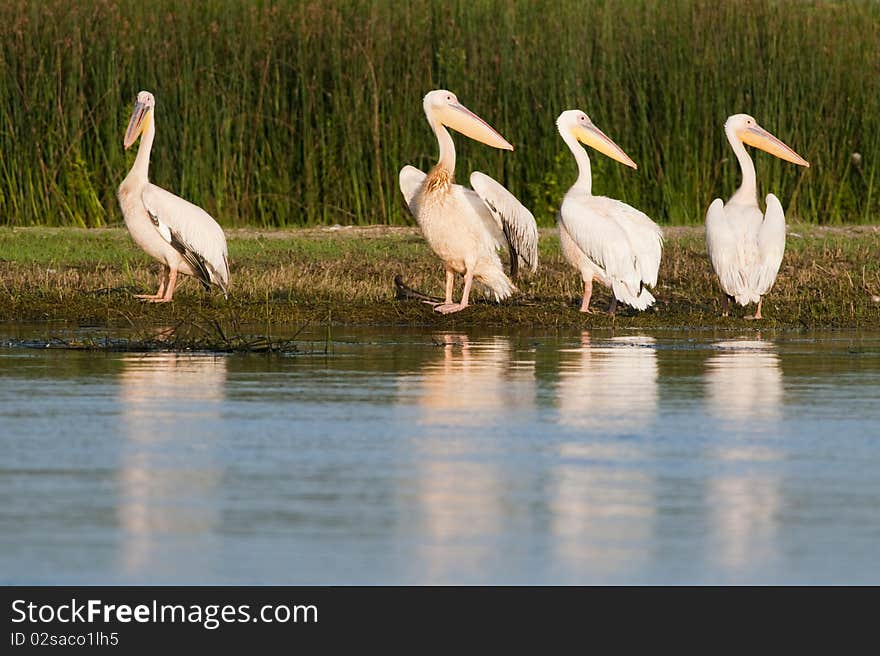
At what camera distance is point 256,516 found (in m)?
6.17

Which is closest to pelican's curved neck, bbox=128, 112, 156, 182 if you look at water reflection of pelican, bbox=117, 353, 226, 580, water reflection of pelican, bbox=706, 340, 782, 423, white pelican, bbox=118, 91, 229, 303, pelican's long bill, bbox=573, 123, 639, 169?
white pelican, bbox=118, 91, 229, 303

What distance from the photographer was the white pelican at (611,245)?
44.7ft

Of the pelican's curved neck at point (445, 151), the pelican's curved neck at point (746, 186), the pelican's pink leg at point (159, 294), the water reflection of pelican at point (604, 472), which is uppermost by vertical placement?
the pelican's curved neck at point (445, 151)

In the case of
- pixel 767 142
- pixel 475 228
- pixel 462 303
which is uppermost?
pixel 767 142

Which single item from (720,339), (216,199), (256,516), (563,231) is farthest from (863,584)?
(216,199)

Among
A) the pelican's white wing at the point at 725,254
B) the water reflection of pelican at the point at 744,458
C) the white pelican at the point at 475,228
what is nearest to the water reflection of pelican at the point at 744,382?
the water reflection of pelican at the point at 744,458

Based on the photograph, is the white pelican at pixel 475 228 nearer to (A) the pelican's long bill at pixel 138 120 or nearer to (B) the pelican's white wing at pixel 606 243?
(B) the pelican's white wing at pixel 606 243

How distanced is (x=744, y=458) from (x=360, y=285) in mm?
7734

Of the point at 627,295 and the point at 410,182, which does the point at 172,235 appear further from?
the point at 627,295

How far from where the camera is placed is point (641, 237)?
45.4 feet

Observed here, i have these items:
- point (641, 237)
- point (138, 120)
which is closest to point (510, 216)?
point (641, 237)

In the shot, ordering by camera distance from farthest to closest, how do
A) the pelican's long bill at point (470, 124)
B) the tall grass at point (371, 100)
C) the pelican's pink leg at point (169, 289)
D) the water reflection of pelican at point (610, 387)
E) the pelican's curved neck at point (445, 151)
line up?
1. the tall grass at point (371, 100)
2. the pelican's long bill at point (470, 124)
3. the pelican's curved neck at point (445, 151)
4. the pelican's pink leg at point (169, 289)
5. the water reflection of pelican at point (610, 387)
